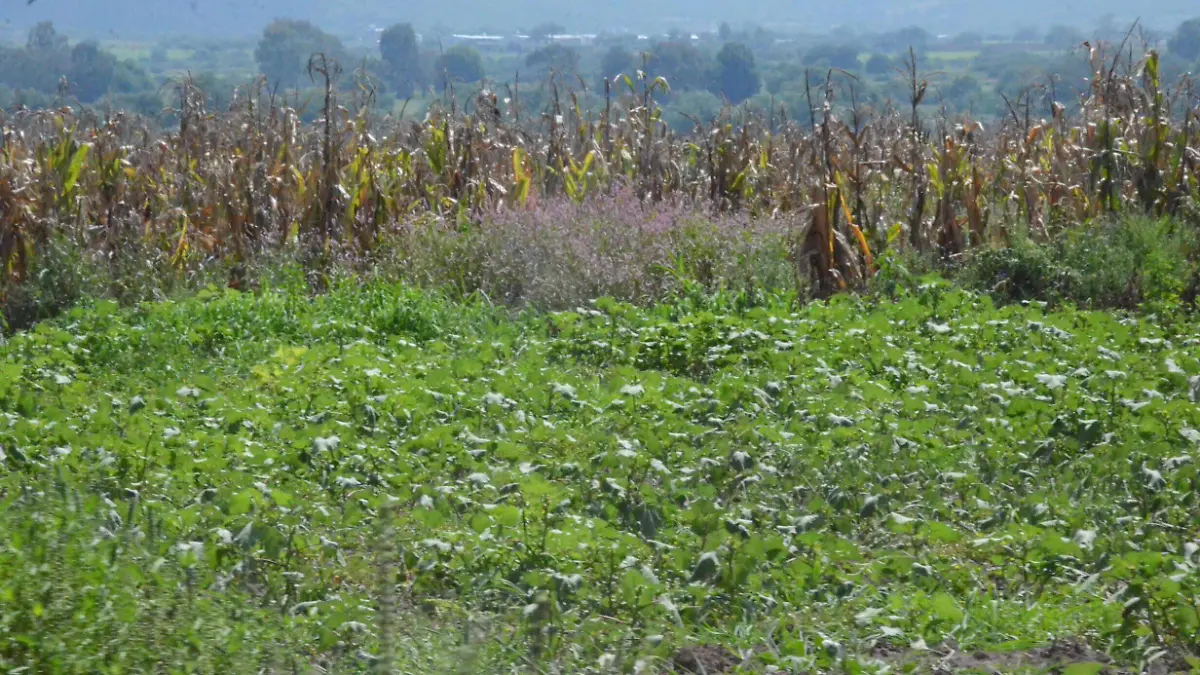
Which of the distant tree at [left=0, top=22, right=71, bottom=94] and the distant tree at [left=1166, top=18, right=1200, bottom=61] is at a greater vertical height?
the distant tree at [left=1166, top=18, right=1200, bottom=61]

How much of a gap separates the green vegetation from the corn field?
1.71m

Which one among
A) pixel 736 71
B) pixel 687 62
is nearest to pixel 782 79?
pixel 736 71

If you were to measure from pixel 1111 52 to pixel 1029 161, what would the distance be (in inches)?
44.9

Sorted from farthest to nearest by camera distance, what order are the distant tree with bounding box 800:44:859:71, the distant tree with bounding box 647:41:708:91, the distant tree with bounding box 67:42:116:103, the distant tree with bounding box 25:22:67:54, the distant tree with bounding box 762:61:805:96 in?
the distant tree with bounding box 800:44:859:71 < the distant tree with bounding box 762:61:805:96 < the distant tree with bounding box 647:41:708:91 < the distant tree with bounding box 25:22:67:54 < the distant tree with bounding box 67:42:116:103

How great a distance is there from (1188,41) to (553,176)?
73.7 ft

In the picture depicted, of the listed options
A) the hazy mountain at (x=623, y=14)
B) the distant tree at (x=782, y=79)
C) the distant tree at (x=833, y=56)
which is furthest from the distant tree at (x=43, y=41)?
the distant tree at (x=833, y=56)

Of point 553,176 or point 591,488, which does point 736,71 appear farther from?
point 591,488

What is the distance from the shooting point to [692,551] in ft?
14.7

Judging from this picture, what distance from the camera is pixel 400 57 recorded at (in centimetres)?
2777

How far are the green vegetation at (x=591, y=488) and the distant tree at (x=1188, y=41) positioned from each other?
23.6 metres

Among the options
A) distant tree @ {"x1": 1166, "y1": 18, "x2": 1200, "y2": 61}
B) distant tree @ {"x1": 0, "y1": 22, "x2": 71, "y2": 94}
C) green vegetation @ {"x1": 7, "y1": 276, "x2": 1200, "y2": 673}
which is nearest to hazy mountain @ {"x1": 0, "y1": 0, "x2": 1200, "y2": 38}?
distant tree @ {"x1": 0, "y1": 22, "x2": 71, "y2": 94}

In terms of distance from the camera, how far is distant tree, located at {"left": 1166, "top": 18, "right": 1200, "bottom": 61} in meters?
28.9

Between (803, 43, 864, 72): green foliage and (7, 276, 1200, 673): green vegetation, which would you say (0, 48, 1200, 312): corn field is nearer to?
(7, 276, 1200, 673): green vegetation

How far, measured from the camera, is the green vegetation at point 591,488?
12.2ft
